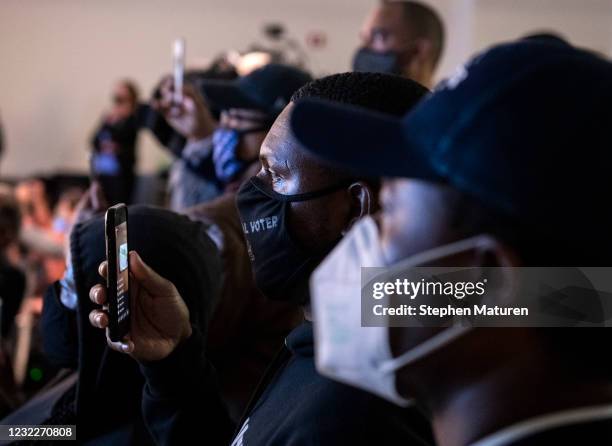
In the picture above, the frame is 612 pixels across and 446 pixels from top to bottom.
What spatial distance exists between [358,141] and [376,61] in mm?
2127

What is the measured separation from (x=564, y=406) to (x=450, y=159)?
269 millimetres

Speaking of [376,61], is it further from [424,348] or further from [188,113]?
[424,348]

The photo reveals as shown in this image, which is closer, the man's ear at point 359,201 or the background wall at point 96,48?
the man's ear at point 359,201

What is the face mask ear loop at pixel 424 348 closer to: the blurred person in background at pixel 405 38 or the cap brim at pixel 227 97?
the cap brim at pixel 227 97

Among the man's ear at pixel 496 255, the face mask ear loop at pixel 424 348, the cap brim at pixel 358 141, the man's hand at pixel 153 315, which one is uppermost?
the cap brim at pixel 358 141

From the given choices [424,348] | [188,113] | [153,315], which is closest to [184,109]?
[188,113]

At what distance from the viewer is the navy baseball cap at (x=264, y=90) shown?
→ 2408 millimetres

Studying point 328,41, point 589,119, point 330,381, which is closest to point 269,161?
point 330,381

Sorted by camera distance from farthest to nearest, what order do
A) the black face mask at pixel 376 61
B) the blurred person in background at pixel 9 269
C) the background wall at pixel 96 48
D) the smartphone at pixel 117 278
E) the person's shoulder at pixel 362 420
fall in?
the background wall at pixel 96 48 < the black face mask at pixel 376 61 < the blurred person in background at pixel 9 269 < the smartphone at pixel 117 278 < the person's shoulder at pixel 362 420

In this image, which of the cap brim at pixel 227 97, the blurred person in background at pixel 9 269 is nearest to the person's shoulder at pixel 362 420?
the cap brim at pixel 227 97

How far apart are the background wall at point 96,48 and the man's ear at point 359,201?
815 centimetres

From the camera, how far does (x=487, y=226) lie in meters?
0.78

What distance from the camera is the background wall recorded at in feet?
30.3

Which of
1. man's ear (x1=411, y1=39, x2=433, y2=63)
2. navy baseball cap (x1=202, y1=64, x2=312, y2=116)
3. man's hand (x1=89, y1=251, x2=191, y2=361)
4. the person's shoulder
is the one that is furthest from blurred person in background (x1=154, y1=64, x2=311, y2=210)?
the person's shoulder
